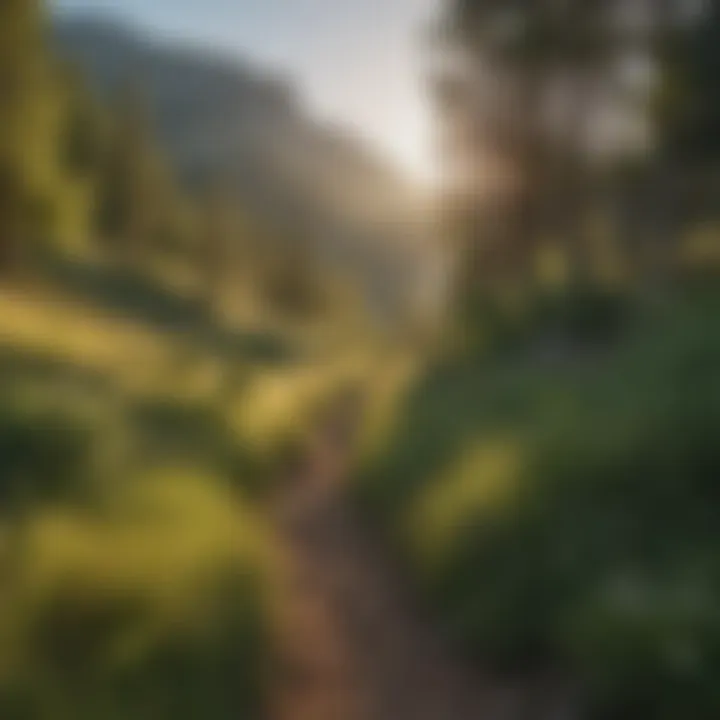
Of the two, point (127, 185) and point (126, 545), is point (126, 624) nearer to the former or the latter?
point (126, 545)

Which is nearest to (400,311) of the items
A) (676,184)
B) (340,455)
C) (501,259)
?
(501,259)

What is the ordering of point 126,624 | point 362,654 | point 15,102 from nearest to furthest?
1. point 126,624
2. point 362,654
3. point 15,102

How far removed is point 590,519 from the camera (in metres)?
7.66

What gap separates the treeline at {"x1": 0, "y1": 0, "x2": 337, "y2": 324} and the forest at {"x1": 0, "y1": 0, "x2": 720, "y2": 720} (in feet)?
0.44

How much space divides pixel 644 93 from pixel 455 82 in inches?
238

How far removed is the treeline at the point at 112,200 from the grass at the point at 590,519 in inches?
507

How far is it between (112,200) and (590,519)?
32.7m

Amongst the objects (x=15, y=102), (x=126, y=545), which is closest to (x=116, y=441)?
(x=126, y=545)

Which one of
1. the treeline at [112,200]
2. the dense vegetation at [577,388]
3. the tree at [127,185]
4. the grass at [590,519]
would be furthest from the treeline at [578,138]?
the tree at [127,185]

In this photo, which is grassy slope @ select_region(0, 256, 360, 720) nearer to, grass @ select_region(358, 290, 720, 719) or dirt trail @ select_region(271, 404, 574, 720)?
dirt trail @ select_region(271, 404, 574, 720)

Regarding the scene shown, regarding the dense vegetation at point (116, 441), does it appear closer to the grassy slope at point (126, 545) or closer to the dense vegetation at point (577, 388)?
the grassy slope at point (126, 545)

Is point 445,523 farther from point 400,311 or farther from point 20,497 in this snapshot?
point 400,311

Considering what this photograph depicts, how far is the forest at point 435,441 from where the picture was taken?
633 cm

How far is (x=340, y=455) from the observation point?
1666cm
